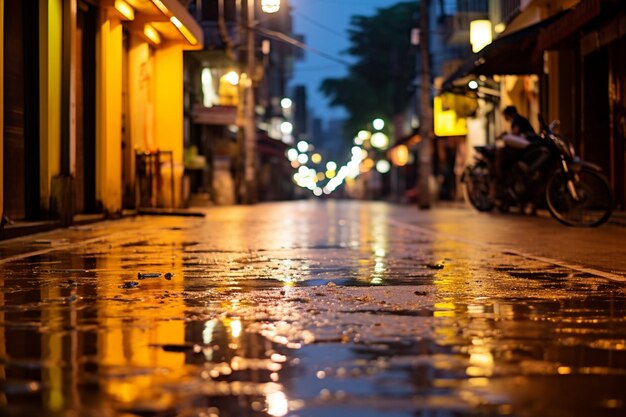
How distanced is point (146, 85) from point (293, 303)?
1833cm

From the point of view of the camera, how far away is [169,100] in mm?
24984

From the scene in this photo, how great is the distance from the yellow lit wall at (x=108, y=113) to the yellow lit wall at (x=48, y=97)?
11.7ft

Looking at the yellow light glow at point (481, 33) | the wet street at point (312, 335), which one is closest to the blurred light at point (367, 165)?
the yellow light glow at point (481, 33)

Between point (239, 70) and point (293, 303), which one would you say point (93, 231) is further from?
A: point (239, 70)

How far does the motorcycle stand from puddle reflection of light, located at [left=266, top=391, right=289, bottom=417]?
40.2 feet

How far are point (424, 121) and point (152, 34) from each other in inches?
576

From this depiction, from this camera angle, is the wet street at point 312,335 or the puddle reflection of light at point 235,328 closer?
the wet street at point 312,335

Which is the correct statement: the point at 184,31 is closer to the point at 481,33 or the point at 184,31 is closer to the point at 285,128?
the point at 481,33

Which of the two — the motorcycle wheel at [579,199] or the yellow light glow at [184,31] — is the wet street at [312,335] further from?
the yellow light glow at [184,31]

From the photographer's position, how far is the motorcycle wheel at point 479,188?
24.7 metres

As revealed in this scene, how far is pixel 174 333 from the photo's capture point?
15.9ft

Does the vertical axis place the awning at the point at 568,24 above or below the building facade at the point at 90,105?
above

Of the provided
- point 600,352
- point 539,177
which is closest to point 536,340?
point 600,352

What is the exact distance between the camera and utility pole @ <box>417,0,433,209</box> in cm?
3444
